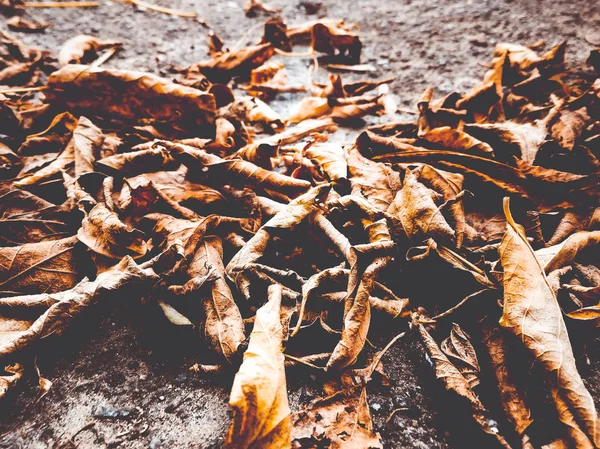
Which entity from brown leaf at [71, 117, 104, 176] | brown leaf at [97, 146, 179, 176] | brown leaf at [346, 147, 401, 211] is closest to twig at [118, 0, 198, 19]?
brown leaf at [71, 117, 104, 176]

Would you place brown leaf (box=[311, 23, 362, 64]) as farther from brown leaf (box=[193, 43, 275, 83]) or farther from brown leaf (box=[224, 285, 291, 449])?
brown leaf (box=[224, 285, 291, 449])

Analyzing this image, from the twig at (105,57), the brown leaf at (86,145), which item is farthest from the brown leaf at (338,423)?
the twig at (105,57)

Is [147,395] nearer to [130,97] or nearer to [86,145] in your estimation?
[86,145]

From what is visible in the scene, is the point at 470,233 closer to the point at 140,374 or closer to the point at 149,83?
the point at 140,374

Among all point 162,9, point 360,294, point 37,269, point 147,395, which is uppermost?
point 162,9

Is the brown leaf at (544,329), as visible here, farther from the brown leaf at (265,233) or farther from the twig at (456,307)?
the brown leaf at (265,233)

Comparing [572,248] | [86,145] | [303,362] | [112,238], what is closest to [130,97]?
[86,145]

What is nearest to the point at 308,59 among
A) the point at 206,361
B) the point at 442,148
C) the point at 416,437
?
the point at 442,148
